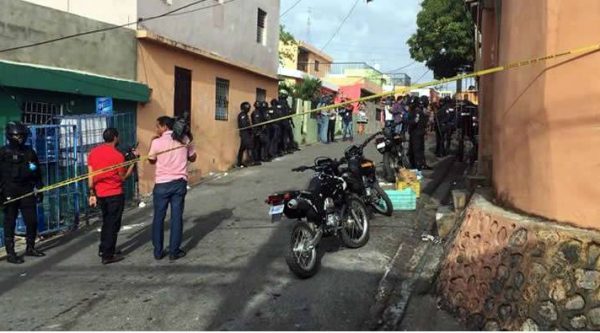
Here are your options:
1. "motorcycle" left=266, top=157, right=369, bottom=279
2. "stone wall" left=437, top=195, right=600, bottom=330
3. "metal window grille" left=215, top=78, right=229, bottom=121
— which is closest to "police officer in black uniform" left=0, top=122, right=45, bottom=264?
"motorcycle" left=266, top=157, right=369, bottom=279

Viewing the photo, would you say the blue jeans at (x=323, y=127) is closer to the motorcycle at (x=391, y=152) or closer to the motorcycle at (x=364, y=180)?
the motorcycle at (x=391, y=152)

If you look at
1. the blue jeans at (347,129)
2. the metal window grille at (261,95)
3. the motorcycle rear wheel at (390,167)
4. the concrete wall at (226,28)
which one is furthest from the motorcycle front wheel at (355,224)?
the blue jeans at (347,129)

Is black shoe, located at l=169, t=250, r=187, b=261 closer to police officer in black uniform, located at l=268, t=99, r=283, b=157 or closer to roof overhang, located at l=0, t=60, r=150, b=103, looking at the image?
roof overhang, located at l=0, t=60, r=150, b=103

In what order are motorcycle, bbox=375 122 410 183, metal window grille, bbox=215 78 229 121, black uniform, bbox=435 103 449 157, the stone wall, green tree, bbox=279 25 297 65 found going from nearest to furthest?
the stone wall, motorcycle, bbox=375 122 410 183, metal window grille, bbox=215 78 229 121, black uniform, bbox=435 103 449 157, green tree, bbox=279 25 297 65

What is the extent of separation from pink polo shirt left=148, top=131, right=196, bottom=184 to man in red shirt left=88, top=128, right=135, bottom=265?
0.52 metres

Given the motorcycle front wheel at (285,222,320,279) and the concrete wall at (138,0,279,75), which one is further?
the concrete wall at (138,0,279,75)

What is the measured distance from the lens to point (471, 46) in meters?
30.4

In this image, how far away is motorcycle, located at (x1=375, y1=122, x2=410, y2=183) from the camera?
11.1 meters

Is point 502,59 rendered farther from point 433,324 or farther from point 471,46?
point 471,46

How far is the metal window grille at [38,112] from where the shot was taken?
9367mm

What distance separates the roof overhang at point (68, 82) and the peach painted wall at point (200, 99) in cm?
54

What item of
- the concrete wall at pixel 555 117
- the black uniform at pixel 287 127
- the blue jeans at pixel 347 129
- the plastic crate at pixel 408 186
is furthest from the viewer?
the blue jeans at pixel 347 129

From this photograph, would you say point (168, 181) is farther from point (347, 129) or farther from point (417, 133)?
point (347, 129)

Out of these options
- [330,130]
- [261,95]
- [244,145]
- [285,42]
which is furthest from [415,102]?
[285,42]
